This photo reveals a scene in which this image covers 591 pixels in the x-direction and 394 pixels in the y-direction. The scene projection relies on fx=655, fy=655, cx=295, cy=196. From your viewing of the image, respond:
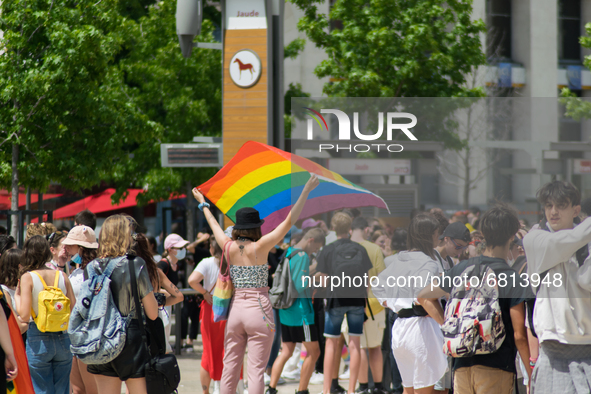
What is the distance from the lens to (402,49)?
17203 millimetres

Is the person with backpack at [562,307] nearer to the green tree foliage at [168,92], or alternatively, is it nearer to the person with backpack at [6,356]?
the person with backpack at [6,356]

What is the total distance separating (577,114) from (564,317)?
2.11 m

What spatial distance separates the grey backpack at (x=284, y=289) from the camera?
7.62 meters

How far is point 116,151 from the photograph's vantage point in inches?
483

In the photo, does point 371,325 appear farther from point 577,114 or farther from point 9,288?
point 9,288

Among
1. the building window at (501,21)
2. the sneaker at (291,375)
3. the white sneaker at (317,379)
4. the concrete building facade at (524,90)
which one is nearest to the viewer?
the concrete building facade at (524,90)

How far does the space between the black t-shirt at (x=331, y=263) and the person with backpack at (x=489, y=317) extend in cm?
142

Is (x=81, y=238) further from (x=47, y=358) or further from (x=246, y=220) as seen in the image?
(x=246, y=220)

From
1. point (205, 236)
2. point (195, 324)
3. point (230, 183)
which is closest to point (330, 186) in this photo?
point (230, 183)

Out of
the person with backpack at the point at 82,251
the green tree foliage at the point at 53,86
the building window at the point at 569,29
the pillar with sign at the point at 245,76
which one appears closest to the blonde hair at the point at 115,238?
the person with backpack at the point at 82,251

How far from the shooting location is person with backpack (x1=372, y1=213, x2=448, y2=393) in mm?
5441

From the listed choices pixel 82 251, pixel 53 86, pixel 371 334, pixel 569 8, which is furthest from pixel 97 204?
pixel 569 8

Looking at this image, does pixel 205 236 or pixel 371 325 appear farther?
pixel 205 236

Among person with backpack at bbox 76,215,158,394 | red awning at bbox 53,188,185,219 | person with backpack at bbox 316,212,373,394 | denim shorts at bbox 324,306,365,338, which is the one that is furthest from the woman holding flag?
red awning at bbox 53,188,185,219
